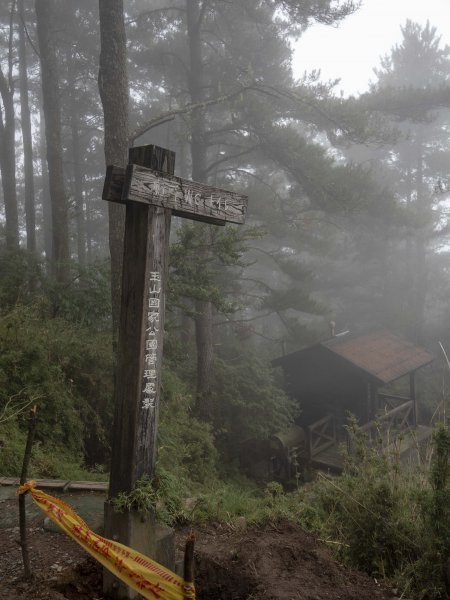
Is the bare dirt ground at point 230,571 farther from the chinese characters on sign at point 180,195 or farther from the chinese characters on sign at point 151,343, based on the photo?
the chinese characters on sign at point 180,195

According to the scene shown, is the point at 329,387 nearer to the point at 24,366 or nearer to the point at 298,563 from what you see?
the point at 24,366

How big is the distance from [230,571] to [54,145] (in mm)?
11995

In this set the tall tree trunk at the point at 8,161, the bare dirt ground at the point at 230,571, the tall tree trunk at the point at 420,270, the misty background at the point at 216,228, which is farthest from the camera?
the tall tree trunk at the point at 420,270

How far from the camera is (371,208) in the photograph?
1587 centimetres

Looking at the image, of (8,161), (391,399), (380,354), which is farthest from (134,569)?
(391,399)

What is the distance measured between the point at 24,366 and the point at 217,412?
7.45 metres

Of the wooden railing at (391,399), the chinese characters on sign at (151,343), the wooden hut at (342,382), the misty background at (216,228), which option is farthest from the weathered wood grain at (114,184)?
the wooden railing at (391,399)

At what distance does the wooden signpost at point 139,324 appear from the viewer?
3.65 meters

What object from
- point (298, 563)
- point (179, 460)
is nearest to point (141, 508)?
point (298, 563)

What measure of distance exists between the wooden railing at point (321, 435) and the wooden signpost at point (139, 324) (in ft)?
37.3

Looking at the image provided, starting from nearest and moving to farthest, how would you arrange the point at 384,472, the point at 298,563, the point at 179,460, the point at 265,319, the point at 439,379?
1. the point at 298,563
2. the point at 384,472
3. the point at 179,460
4. the point at 439,379
5. the point at 265,319

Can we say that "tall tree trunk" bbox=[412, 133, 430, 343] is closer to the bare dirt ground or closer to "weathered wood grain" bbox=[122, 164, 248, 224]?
the bare dirt ground

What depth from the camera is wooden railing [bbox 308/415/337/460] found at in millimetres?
14484

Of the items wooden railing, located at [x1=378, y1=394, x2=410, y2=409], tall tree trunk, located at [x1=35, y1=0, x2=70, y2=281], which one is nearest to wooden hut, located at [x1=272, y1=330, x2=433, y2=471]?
wooden railing, located at [x1=378, y1=394, x2=410, y2=409]
